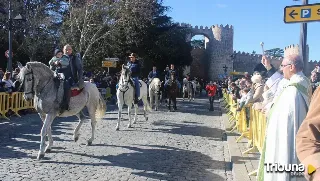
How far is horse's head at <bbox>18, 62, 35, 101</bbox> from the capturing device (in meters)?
7.70

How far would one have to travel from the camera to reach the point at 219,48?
2864 inches

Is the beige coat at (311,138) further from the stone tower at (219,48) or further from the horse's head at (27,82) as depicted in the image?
the stone tower at (219,48)

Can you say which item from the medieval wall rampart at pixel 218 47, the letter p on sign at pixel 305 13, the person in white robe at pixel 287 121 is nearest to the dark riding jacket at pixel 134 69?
the letter p on sign at pixel 305 13

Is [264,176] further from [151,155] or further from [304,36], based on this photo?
[151,155]

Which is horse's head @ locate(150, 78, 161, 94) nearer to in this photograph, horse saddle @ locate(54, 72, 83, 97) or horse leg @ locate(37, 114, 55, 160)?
horse saddle @ locate(54, 72, 83, 97)

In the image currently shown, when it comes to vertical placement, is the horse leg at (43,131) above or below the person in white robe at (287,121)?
below

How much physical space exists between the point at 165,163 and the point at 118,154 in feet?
4.17

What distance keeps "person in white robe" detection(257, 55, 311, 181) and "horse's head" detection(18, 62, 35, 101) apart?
5.35 meters

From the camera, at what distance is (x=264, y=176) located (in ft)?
13.5

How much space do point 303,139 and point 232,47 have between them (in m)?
73.3

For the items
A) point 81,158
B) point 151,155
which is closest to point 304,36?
point 151,155

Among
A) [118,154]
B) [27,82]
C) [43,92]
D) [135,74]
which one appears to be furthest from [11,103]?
[118,154]

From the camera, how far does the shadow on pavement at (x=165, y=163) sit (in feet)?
22.4

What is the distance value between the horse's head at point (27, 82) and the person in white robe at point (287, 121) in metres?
5.35
